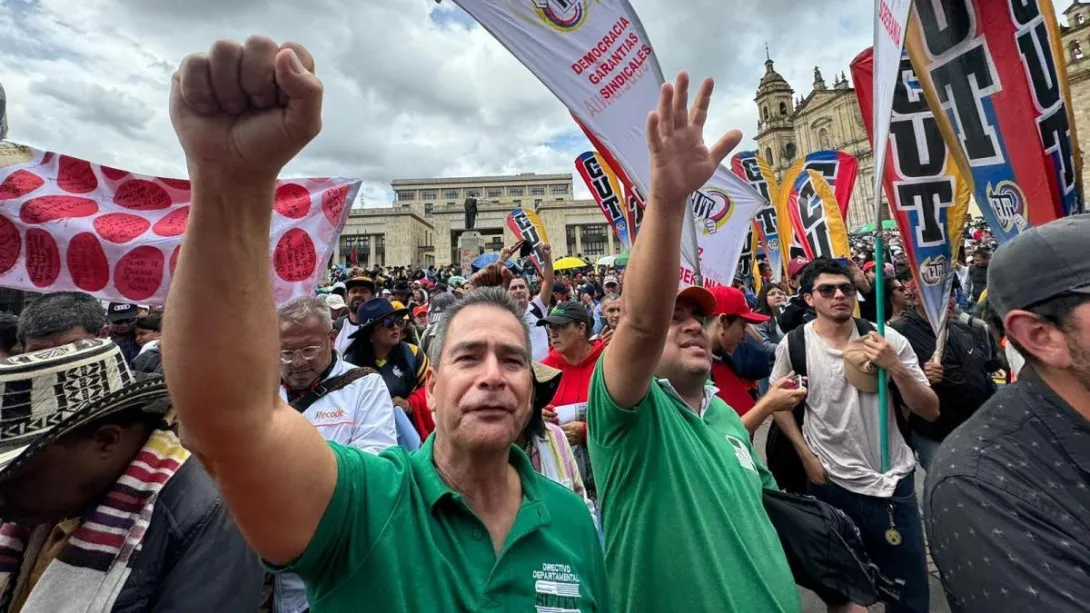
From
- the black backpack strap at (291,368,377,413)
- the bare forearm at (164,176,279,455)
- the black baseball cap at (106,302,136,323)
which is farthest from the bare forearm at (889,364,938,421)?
the black baseball cap at (106,302,136,323)

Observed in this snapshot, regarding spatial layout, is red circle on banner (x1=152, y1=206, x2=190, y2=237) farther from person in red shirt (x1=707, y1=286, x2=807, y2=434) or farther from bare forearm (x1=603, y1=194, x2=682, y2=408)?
person in red shirt (x1=707, y1=286, x2=807, y2=434)

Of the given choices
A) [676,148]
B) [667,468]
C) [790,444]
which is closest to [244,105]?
[676,148]

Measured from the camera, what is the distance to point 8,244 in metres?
3.47

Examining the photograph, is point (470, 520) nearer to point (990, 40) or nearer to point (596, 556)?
point (596, 556)

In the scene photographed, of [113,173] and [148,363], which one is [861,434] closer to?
[148,363]

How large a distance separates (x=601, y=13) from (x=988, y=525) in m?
3.29

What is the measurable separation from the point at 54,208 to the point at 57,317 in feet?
4.83

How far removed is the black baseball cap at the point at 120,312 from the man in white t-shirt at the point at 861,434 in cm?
625

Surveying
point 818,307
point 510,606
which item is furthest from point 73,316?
point 818,307

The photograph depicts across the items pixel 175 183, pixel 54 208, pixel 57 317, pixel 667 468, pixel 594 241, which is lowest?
pixel 667 468

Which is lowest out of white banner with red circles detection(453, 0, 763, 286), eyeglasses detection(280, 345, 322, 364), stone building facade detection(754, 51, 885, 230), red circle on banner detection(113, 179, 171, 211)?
eyeglasses detection(280, 345, 322, 364)

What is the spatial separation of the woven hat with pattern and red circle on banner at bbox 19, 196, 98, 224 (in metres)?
3.00

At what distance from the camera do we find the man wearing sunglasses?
1125mm

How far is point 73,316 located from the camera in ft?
9.02
